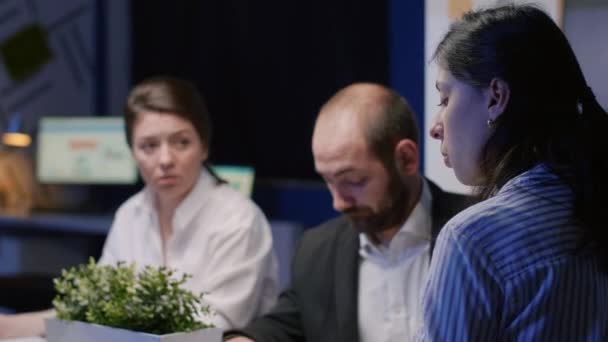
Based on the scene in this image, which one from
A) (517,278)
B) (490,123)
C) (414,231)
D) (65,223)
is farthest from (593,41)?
(65,223)

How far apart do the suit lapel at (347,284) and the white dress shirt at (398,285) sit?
0.11 ft

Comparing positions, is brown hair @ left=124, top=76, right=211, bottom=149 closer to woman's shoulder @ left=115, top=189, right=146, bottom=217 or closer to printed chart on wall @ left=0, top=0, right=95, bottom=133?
woman's shoulder @ left=115, top=189, right=146, bottom=217

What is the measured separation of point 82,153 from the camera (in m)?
5.34

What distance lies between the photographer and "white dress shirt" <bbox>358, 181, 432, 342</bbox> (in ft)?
6.74

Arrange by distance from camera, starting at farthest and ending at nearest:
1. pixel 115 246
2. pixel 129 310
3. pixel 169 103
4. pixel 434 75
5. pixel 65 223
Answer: pixel 65 223, pixel 115 246, pixel 169 103, pixel 434 75, pixel 129 310

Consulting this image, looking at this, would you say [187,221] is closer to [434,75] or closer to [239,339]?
[239,339]

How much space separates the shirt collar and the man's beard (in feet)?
0.10

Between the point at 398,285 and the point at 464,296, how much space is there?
38.6 inches

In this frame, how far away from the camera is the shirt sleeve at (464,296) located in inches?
42.6

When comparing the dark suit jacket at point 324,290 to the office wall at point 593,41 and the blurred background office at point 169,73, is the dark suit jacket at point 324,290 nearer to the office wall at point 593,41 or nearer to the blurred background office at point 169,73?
the office wall at point 593,41

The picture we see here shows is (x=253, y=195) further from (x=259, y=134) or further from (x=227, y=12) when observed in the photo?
(x=227, y=12)

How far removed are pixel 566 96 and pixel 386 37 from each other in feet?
11.2

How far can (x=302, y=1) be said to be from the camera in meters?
4.85

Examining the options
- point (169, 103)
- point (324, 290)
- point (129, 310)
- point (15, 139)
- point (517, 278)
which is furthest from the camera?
point (15, 139)
